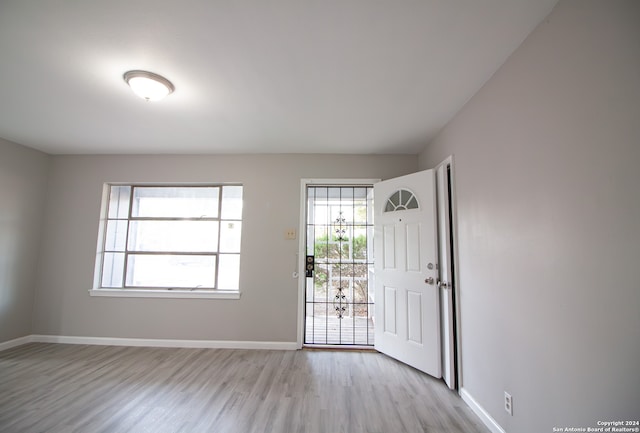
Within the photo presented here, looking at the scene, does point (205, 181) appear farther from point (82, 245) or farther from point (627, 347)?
point (627, 347)

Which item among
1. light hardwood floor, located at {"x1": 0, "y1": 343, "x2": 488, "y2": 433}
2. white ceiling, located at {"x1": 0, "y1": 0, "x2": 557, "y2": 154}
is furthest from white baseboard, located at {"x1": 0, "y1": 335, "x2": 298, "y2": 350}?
white ceiling, located at {"x1": 0, "y1": 0, "x2": 557, "y2": 154}

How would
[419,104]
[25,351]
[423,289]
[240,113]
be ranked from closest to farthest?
[419,104]
[240,113]
[423,289]
[25,351]

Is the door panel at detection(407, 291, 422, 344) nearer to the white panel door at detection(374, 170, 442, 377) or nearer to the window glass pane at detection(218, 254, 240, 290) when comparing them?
the white panel door at detection(374, 170, 442, 377)

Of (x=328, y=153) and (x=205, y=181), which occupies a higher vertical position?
(x=328, y=153)

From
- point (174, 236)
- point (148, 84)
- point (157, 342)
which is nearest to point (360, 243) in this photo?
point (174, 236)

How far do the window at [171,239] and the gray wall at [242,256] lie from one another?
0.51 ft

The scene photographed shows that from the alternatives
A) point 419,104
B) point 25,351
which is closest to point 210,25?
point 419,104

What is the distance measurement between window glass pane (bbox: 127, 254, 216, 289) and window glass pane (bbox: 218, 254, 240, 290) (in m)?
0.11

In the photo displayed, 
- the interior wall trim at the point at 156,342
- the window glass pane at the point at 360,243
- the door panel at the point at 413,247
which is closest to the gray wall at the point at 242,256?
the interior wall trim at the point at 156,342

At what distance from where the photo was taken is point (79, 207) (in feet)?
11.7

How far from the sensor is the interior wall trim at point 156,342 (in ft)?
10.7

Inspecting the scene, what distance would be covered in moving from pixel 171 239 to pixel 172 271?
0.44m

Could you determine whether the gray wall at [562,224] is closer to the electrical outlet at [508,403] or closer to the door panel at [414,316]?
the electrical outlet at [508,403]

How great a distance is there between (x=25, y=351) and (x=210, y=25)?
425cm
